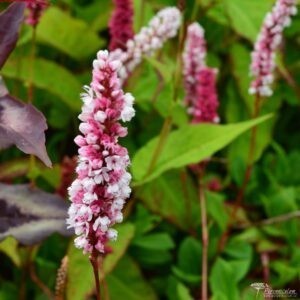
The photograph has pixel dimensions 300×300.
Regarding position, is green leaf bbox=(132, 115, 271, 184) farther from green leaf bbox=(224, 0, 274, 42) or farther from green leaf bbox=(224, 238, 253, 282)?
green leaf bbox=(224, 0, 274, 42)

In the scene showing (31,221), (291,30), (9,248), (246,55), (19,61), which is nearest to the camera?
(31,221)

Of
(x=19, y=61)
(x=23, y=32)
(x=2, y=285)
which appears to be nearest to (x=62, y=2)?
(x=23, y=32)

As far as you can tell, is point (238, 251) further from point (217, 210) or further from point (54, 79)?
point (54, 79)

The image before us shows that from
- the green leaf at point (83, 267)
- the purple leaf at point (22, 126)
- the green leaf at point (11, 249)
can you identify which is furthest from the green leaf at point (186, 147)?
the purple leaf at point (22, 126)

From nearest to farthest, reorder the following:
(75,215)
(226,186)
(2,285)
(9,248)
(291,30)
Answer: (75,215)
(9,248)
(2,285)
(226,186)
(291,30)

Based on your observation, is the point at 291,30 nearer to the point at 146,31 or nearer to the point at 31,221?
the point at 146,31

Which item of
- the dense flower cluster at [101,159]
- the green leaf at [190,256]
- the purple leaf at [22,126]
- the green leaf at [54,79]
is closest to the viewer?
the dense flower cluster at [101,159]

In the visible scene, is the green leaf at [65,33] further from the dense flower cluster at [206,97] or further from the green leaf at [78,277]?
the green leaf at [78,277]

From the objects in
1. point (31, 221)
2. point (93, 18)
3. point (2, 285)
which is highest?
point (93, 18)
